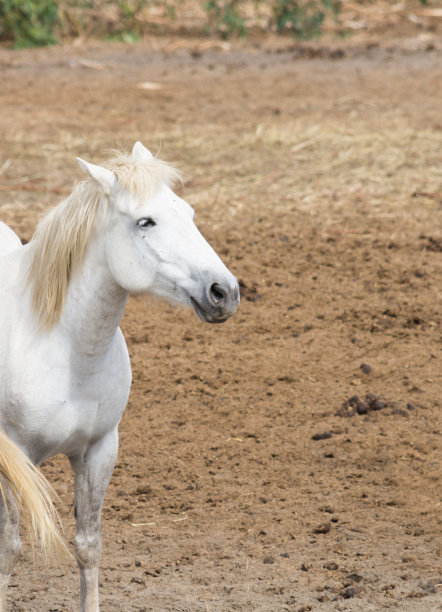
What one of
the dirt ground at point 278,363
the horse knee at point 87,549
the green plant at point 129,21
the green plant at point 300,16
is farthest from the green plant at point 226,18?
the horse knee at point 87,549

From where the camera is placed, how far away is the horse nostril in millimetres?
2434

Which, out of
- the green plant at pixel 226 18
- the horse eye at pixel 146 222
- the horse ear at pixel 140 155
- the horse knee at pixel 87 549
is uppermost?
the horse ear at pixel 140 155

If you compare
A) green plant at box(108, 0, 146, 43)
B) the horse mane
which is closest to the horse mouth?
the horse mane

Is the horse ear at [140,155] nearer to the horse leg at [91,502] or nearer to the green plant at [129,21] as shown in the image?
the horse leg at [91,502]

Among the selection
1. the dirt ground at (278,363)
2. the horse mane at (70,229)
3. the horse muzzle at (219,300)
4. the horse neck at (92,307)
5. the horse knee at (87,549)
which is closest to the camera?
the horse muzzle at (219,300)

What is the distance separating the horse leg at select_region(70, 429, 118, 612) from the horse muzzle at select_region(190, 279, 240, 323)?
Result: 2.10 feet

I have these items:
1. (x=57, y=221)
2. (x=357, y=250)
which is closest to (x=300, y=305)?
(x=357, y=250)

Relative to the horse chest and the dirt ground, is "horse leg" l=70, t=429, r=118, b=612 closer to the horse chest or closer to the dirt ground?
the horse chest

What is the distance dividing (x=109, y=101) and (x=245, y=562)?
7039mm

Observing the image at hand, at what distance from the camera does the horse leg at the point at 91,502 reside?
9.43ft

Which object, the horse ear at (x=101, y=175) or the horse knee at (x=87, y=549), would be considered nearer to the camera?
the horse ear at (x=101, y=175)

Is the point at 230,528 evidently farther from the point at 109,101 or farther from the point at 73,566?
the point at 109,101

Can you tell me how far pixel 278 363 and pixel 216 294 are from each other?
245 centimetres

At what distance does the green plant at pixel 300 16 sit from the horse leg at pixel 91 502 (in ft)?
35.2
